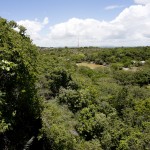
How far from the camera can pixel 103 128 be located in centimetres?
2420

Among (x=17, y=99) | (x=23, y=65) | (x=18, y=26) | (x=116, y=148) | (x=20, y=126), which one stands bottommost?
(x=116, y=148)

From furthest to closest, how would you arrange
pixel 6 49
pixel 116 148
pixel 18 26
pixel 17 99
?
1. pixel 18 26
2. pixel 116 148
3. pixel 17 99
4. pixel 6 49

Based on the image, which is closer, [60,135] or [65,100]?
[60,135]

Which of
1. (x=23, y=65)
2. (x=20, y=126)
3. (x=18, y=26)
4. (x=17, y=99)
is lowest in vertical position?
(x=20, y=126)

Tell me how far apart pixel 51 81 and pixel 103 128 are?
830 centimetres

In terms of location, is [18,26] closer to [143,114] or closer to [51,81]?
[51,81]

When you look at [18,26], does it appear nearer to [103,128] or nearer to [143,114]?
[103,128]

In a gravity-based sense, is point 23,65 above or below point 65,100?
above

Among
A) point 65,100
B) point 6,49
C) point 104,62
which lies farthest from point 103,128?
point 104,62

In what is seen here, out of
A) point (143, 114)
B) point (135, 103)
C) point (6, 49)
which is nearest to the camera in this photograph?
point (6, 49)

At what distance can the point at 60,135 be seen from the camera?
18.6m

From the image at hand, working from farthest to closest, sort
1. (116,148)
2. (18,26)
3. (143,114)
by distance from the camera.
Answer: (143,114), (18,26), (116,148)

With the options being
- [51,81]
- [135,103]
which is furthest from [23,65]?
[135,103]

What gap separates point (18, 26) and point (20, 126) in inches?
410
